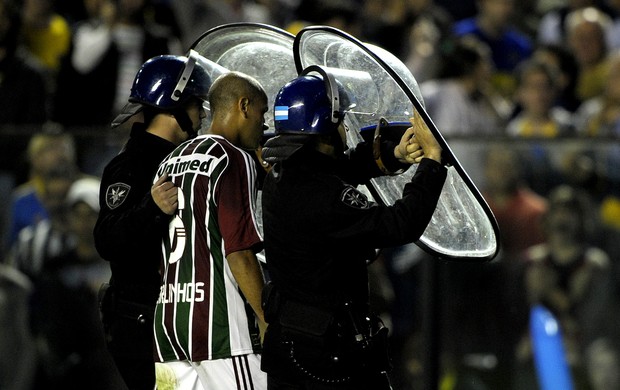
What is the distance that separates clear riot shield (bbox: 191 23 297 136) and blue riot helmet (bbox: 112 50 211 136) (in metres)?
0.48

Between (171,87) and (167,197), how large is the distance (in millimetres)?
572

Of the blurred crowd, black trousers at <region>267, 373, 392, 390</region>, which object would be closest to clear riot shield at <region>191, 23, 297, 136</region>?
black trousers at <region>267, 373, 392, 390</region>

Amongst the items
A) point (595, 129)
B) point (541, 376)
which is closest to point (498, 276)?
point (541, 376)

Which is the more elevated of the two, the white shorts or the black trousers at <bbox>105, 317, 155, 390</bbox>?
the white shorts

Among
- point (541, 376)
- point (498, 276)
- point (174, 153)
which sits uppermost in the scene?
point (174, 153)

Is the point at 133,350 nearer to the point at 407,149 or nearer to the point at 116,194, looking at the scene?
the point at 116,194

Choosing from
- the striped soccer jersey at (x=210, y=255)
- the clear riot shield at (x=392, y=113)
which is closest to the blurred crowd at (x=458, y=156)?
the clear riot shield at (x=392, y=113)

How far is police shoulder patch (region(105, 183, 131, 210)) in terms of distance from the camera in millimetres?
5484

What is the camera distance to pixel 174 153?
5.34m

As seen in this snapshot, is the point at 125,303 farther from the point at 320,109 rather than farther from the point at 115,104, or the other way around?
the point at 115,104

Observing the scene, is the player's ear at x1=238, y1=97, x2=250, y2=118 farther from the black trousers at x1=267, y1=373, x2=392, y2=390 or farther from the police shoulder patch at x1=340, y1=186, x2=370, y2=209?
the black trousers at x1=267, y1=373, x2=392, y2=390

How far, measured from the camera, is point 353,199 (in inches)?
190

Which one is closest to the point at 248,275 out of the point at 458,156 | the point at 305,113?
the point at 305,113

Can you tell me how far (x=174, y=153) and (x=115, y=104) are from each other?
4.88 m
